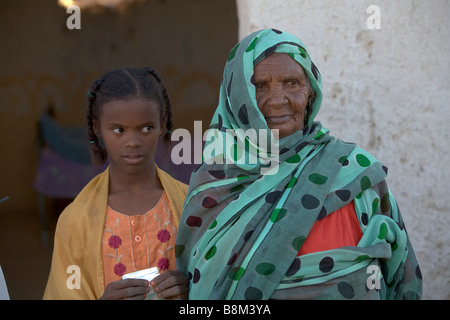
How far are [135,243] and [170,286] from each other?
26cm

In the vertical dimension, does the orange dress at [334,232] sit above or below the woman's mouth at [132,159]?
below

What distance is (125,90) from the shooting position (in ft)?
6.89

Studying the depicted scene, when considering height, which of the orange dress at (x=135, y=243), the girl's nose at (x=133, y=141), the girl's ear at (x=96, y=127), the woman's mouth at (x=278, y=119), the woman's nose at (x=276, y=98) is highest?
the woman's nose at (x=276, y=98)

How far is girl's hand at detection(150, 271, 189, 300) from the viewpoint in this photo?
74.5 inches

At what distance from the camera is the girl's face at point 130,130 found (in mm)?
2057

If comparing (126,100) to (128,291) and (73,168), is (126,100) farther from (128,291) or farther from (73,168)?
(73,168)

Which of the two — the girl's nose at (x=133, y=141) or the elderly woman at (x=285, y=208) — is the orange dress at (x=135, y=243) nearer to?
the elderly woman at (x=285, y=208)

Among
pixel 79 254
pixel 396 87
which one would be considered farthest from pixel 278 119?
pixel 396 87

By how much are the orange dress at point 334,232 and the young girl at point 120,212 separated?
53 centimetres

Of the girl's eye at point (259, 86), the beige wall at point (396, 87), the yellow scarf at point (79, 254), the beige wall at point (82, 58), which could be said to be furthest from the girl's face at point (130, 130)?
the beige wall at point (82, 58)

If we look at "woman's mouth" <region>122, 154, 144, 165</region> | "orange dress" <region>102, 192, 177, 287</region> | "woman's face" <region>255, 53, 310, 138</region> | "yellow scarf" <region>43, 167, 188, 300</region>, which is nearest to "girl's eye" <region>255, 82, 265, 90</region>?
"woman's face" <region>255, 53, 310, 138</region>

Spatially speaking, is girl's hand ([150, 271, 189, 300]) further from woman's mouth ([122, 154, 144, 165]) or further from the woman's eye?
the woman's eye

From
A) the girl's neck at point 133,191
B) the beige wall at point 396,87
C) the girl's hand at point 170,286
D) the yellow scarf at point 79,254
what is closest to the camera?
the girl's hand at point 170,286

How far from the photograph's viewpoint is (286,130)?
197cm
